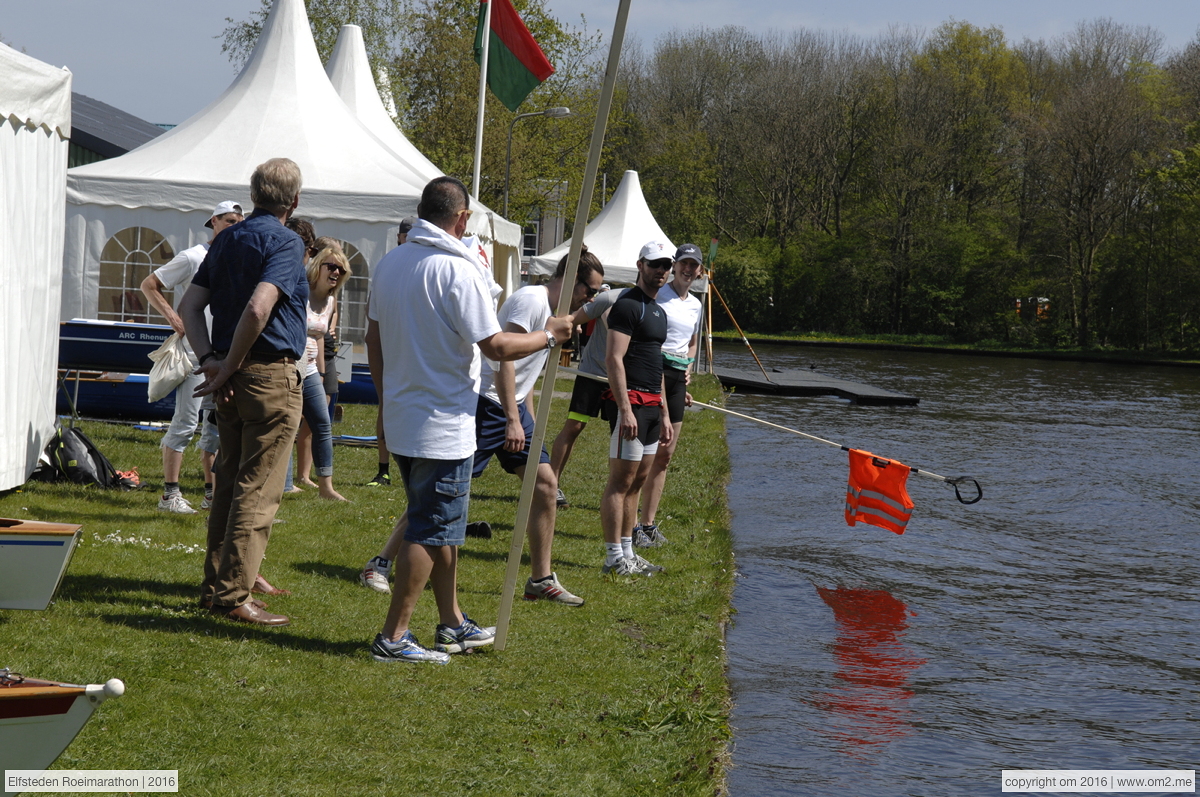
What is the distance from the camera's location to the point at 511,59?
1606cm

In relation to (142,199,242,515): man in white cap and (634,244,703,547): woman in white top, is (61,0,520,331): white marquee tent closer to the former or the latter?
(142,199,242,515): man in white cap

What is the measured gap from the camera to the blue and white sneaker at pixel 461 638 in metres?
4.76

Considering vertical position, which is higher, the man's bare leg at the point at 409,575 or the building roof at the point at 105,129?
the building roof at the point at 105,129

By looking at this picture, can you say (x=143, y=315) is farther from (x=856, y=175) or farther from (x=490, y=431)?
(x=856, y=175)

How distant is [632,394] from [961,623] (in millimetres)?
2373

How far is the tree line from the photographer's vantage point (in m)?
43.9

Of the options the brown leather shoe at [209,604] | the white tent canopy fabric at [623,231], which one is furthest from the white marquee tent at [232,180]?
the white tent canopy fabric at [623,231]

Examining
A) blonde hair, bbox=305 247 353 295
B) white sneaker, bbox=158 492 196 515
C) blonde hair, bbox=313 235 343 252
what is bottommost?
white sneaker, bbox=158 492 196 515

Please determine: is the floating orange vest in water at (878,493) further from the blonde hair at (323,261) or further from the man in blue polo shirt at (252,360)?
the man in blue polo shirt at (252,360)

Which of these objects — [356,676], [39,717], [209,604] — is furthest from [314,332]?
[39,717]

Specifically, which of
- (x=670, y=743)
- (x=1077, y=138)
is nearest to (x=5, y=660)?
(x=670, y=743)

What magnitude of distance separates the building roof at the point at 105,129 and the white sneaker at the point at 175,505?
1807 centimetres

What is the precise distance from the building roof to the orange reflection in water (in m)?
20.8

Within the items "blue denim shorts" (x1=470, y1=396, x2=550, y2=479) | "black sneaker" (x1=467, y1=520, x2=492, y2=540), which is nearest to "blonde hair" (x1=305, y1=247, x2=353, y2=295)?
"black sneaker" (x1=467, y1=520, x2=492, y2=540)
